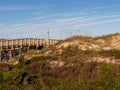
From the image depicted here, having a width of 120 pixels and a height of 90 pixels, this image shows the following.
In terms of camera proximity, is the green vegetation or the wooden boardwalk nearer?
the green vegetation

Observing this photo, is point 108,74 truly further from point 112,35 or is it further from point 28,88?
point 112,35

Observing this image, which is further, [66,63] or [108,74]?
[66,63]

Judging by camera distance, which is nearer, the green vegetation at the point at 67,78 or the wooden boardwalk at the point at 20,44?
the green vegetation at the point at 67,78

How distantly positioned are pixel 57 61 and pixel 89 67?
25.4 feet

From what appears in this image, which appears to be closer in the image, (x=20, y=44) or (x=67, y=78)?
(x=67, y=78)

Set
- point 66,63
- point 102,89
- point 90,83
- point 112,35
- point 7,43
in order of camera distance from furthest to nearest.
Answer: point 7,43
point 112,35
point 66,63
point 90,83
point 102,89

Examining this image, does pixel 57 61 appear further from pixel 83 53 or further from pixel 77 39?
pixel 77 39

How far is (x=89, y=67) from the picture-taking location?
30.5 m

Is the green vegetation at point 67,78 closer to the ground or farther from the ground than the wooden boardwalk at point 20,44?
closer to the ground

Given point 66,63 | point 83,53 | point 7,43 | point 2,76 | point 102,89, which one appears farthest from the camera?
point 7,43

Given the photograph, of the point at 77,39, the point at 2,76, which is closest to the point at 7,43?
the point at 77,39

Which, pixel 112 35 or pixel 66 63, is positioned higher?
pixel 112 35

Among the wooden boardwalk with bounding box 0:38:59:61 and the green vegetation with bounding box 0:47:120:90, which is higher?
the wooden boardwalk with bounding box 0:38:59:61

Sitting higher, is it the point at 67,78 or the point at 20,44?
the point at 20,44
